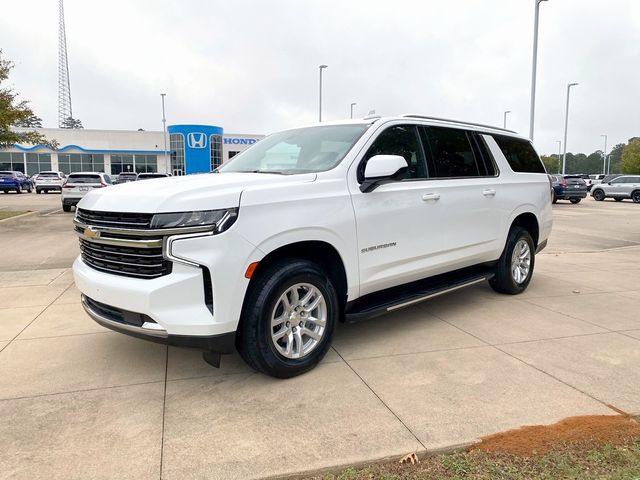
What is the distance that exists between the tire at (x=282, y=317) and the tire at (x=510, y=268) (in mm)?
2886

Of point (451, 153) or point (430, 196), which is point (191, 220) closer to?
point (430, 196)

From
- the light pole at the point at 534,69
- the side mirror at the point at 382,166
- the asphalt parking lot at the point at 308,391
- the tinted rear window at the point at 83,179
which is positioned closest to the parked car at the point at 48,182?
the tinted rear window at the point at 83,179

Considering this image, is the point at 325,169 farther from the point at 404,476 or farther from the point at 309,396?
the point at 404,476

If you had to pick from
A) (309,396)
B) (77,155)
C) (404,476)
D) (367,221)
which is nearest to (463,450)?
(404,476)

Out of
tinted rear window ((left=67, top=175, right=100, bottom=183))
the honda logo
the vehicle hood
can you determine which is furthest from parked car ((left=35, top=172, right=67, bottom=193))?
the vehicle hood

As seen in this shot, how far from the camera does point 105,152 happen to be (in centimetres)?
6119

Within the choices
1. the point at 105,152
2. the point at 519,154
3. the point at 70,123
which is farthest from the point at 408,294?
the point at 70,123

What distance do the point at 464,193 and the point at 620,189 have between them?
30.8 m

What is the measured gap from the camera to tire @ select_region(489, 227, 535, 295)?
6035 millimetres

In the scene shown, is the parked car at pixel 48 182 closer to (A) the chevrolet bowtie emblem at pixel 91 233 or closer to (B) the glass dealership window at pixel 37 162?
(B) the glass dealership window at pixel 37 162

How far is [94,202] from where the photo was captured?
3.66m

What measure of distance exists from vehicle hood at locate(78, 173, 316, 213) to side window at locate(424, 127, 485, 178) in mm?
1675

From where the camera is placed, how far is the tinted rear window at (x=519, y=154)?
20.0ft

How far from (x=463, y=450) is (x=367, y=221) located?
190 centimetres
